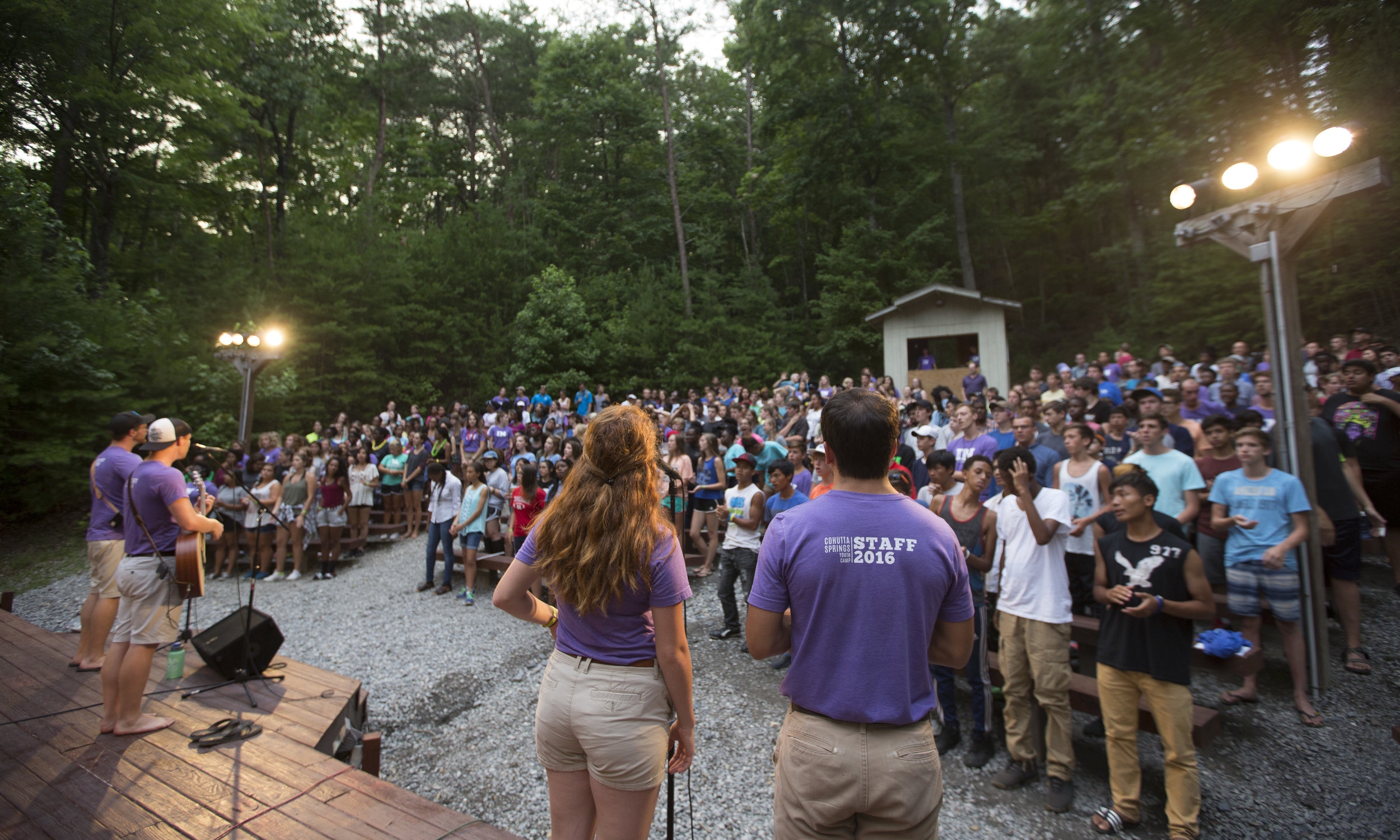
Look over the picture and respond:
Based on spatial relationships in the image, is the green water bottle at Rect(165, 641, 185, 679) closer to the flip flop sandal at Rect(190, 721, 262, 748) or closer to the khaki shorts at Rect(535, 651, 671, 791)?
the flip flop sandal at Rect(190, 721, 262, 748)

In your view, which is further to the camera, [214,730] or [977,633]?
[977,633]

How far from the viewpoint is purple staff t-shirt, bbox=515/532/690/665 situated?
201 cm

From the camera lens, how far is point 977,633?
419cm

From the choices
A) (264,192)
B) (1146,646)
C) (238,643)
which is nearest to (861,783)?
(1146,646)

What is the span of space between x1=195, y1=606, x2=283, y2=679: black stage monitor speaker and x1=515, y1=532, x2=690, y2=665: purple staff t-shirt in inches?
154

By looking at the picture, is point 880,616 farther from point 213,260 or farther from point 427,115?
point 427,115

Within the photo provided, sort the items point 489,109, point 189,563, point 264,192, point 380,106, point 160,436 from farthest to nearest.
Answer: point 489,109
point 380,106
point 264,192
point 160,436
point 189,563

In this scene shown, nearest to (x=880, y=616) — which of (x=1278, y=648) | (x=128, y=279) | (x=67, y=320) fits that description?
(x=1278, y=648)

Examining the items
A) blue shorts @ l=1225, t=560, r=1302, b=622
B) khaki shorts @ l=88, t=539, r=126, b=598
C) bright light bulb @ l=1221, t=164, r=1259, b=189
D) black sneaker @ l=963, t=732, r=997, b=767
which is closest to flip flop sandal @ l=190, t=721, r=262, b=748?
khaki shorts @ l=88, t=539, r=126, b=598

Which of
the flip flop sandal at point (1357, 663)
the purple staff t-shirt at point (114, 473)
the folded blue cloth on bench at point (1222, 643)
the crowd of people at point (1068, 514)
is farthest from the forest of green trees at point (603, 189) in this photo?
the folded blue cloth on bench at point (1222, 643)

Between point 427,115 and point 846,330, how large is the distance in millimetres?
22291

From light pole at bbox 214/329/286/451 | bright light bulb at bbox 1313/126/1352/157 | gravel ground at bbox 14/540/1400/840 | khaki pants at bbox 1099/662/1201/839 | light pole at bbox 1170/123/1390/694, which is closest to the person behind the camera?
khaki pants at bbox 1099/662/1201/839

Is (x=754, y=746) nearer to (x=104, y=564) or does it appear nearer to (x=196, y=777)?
(x=196, y=777)

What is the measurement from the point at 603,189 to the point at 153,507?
2490 centimetres
